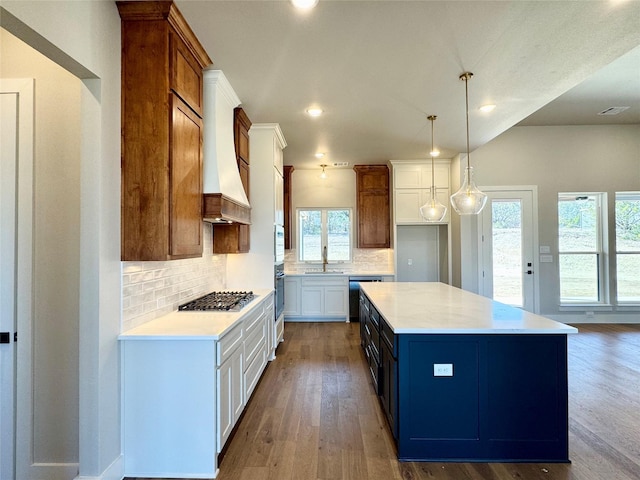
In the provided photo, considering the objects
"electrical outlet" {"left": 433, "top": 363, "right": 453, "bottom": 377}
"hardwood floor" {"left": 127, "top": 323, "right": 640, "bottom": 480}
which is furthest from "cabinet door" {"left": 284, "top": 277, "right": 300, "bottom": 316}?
"electrical outlet" {"left": 433, "top": 363, "right": 453, "bottom": 377}

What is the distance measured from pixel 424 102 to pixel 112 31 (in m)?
2.63

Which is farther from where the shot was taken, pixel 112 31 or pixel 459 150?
pixel 459 150

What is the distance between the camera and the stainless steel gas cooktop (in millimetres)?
2438

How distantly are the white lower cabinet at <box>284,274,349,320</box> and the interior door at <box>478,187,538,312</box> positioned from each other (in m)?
2.36

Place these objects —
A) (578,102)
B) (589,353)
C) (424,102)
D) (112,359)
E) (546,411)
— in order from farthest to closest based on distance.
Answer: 1. (578,102)
2. (589,353)
3. (424,102)
4. (546,411)
5. (112,359)

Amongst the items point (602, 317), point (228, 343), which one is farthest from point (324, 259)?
point (602, 317)

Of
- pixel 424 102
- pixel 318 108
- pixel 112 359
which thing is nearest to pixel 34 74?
pixel 112 359

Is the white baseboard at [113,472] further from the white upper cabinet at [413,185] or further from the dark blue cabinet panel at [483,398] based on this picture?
the white upper cabinet at [413,185]

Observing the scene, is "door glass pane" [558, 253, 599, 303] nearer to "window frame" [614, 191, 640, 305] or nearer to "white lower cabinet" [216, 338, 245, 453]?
"window frame" [614, 191, 640, 305]

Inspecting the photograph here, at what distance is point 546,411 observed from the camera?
1.94 meters

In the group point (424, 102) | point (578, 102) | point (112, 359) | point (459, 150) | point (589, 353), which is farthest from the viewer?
point (459, 150)

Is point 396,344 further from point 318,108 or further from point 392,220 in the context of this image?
point 392,220

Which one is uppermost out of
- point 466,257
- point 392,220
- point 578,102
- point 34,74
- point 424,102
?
point 578,102

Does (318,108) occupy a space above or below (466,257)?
above
